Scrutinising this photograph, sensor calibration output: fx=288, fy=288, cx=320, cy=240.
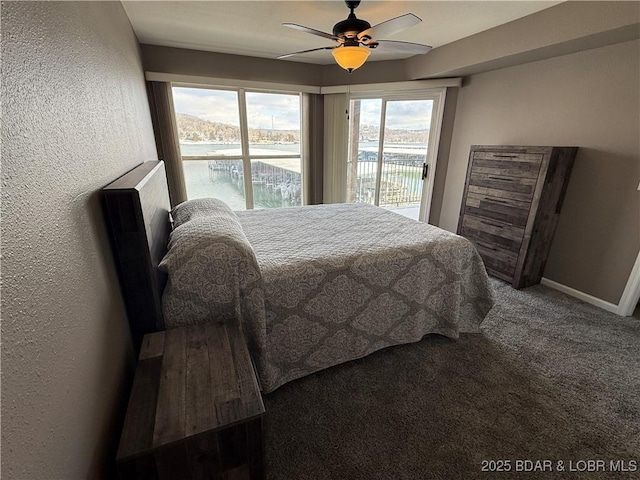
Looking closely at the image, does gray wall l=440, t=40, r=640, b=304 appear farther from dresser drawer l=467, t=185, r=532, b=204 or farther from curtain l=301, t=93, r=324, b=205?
curtain l=301, t=93, r=324, b=205

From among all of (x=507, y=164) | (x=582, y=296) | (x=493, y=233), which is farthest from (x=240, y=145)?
(x=582, y=296)

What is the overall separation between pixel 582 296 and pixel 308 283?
2.75 meters

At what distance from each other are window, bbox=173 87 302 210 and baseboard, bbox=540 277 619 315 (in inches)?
132

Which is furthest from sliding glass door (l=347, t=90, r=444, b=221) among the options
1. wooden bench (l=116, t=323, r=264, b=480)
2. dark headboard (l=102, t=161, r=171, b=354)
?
wooden bench (l=116, t=323, r=264, b=480)

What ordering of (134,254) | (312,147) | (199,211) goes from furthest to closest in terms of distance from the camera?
(312,147)
(199,211)
(134,254)

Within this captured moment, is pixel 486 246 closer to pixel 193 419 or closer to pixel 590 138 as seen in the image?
pixel 590 138

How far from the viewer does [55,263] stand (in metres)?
A: 0.72

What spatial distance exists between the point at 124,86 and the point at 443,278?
2510 mm

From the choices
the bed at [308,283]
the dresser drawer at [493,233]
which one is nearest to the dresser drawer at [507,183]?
the dresser drawer at [493,233]

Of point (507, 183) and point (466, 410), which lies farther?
point (507, 183)

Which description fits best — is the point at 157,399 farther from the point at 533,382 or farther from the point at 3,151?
the point at 533,382

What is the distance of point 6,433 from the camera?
18.7 inches

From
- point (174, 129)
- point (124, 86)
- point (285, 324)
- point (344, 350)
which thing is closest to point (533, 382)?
point (344, 350)

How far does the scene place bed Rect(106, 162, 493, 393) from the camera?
1358mm
